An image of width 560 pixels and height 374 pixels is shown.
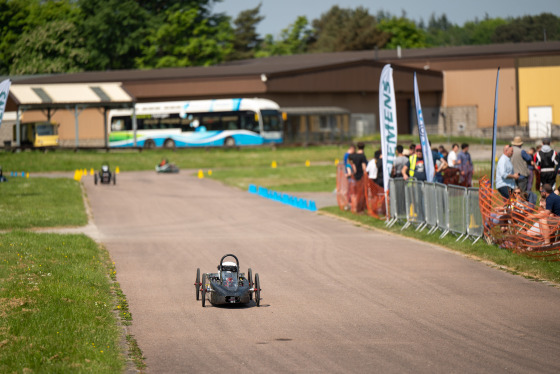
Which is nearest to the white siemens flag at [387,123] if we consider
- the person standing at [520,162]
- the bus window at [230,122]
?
the person standing at [520,162]

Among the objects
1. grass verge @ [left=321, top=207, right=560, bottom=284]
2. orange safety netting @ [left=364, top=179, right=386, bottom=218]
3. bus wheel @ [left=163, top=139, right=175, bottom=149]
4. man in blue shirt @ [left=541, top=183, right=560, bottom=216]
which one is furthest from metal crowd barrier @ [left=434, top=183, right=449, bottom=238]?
bus wheel @ [left=163, top=139, right=175, bottom=149]

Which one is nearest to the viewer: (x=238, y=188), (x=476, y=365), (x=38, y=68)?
(x=476, y=365)

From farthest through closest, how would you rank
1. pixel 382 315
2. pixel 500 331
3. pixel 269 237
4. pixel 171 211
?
pixel 171 211 < pixel 269 237 < pixel 382 315 < pixel 500 331

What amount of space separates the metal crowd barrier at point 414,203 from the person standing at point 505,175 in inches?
81.8

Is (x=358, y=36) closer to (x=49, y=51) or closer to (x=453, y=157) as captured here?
(x=49, y=51)

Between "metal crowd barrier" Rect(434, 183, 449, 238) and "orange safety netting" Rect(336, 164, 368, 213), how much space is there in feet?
17.6

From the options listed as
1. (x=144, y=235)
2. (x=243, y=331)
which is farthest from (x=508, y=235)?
(x=144, y=235)

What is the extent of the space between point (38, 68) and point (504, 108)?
1924 inches

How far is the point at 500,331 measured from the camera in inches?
419

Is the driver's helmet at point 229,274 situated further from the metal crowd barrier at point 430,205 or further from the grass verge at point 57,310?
the metal crowd barrier at point 430,205

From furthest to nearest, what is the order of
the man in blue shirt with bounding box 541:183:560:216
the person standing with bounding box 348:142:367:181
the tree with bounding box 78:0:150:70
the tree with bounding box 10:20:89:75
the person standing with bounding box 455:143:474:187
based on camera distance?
the tree with bounding box 78:0:150:70
the tree with bounding box 10:20:89:75
the person standing with bounding box 455:143:474:187
the person standing with bounding box 348:142:367:181
the man in blue shirt with bounding box 541:183:560:216

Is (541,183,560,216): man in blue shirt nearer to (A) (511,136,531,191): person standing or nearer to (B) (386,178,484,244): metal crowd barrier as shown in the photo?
(B) (386,178,484,244): metal crowd barrier

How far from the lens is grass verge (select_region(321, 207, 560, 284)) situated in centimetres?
1503

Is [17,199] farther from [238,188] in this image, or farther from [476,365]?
[476,365]
